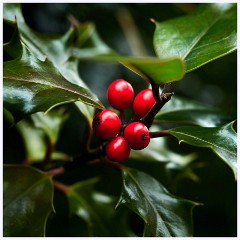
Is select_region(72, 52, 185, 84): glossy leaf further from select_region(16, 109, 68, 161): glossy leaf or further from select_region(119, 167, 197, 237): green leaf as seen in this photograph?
select_region(16, 109, 68, 161): glossy leaf

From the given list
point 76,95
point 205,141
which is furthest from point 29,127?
point 205,141

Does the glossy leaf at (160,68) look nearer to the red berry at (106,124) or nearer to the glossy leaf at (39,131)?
the red berry at (106,124)

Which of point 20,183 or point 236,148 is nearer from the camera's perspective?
point 236,148

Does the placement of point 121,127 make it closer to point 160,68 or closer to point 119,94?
point 119,94

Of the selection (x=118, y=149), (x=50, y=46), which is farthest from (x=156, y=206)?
(x=50, y=46)

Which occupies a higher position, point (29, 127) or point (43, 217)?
point (29, 127)

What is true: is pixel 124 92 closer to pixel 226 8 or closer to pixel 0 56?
pixel 0 56

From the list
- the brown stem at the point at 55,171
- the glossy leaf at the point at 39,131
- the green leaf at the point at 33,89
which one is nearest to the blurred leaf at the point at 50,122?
Answer: the glossy leaf at the point at 39,131
